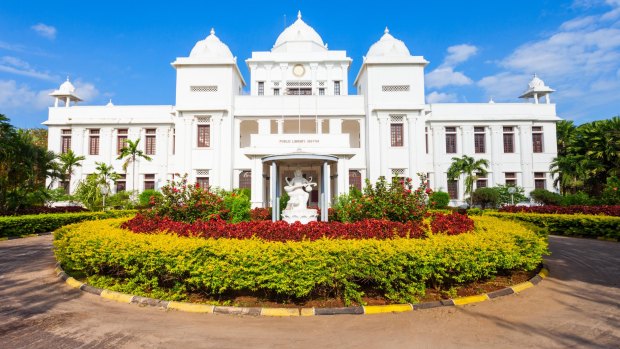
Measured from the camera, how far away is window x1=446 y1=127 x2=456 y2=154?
24.8 m

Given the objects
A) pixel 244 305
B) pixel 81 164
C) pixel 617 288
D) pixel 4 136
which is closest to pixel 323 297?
→ pixel 244 305

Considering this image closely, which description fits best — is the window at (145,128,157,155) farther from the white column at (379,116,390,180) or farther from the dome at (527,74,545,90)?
the dome at (527,74,545,90)

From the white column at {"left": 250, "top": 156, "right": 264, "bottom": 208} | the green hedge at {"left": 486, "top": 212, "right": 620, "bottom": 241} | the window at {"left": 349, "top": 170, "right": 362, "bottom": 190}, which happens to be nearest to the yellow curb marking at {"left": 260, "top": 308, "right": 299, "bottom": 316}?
the green hedge at {"left": 486, "top": 212, "right": 620, "bottom": 241}

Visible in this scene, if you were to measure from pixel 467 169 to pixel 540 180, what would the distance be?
20.9 feet

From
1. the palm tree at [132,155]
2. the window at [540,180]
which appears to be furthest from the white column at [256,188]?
the window at [540,180]

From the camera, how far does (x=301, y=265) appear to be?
4371 mm

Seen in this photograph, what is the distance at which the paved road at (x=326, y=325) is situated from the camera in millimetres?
3451

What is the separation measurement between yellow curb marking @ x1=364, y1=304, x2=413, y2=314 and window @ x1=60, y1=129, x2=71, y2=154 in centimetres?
2767

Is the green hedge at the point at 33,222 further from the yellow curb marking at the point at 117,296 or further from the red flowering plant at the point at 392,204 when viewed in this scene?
the red flowering plant at the point at 392,204

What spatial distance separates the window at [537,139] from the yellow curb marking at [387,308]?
25374 millimetres

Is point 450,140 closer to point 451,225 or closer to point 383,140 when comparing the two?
point 383,140

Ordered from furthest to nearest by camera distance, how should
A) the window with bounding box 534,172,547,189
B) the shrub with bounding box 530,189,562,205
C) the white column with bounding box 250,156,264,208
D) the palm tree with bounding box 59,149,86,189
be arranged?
the window with bounding box 534,172,547,189 < the palm tree with bounding box 59,149,86,189 < the shrub with bounding box 530,189,562,205 < the white column with bounding box 250,156,264,208

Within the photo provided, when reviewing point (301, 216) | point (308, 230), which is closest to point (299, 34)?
point (301, 216)

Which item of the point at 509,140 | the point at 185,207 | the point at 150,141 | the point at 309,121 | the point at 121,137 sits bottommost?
the point at 185,207
